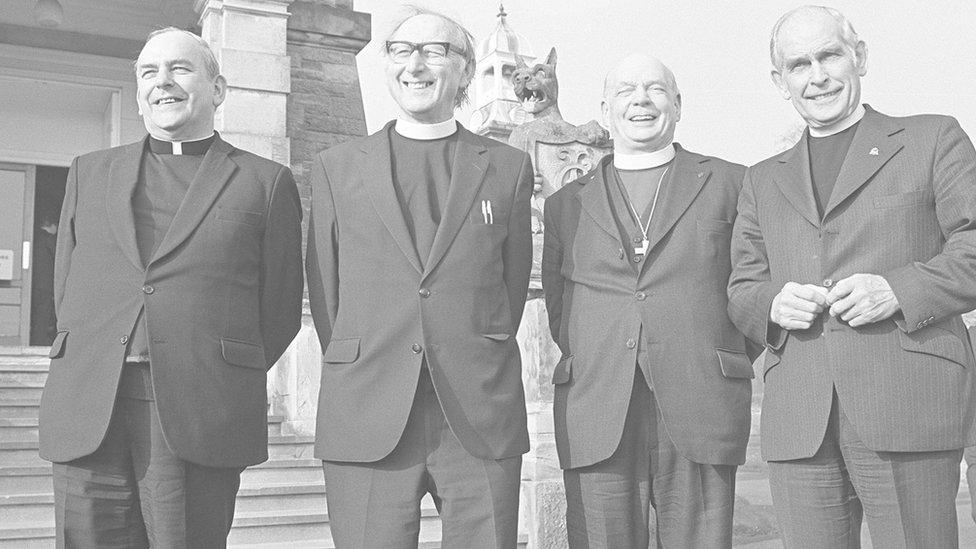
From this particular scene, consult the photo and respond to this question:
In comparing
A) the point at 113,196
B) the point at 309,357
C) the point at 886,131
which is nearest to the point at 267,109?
the point at 309,357

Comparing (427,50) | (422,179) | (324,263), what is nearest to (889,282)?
(422,179)

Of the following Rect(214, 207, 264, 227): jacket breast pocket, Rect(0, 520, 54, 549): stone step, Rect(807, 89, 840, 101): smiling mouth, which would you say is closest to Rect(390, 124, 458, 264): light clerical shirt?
Rect(214, 207, 264, 227): jacket breast pocket

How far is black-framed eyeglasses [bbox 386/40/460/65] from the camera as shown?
3291 millimetres

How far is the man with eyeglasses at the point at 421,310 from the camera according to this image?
3037mm

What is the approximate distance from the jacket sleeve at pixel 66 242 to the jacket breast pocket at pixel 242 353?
55cm

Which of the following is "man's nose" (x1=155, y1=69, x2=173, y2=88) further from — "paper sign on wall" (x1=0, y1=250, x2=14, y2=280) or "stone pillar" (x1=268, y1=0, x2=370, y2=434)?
"paper sign on wall" (x1=0, y1=250, x2=14, y2=280)

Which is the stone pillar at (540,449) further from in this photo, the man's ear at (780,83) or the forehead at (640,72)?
the man's ear at (780,83)

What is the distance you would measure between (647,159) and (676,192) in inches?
7.2

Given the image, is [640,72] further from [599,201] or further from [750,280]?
[750,280]

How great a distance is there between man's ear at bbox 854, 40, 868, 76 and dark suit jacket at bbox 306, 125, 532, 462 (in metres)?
1.13

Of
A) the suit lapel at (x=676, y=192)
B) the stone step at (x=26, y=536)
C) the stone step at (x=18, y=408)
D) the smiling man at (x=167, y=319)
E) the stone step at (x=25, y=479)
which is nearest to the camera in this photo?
the smiling man at (x=167, y=319)

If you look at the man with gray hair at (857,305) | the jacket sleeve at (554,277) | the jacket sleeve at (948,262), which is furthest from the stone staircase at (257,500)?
the jacket sleeve at (948,262)

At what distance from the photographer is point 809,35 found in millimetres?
3123

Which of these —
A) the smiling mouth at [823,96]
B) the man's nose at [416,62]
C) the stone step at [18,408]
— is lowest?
A: the stone step at [18,408]
